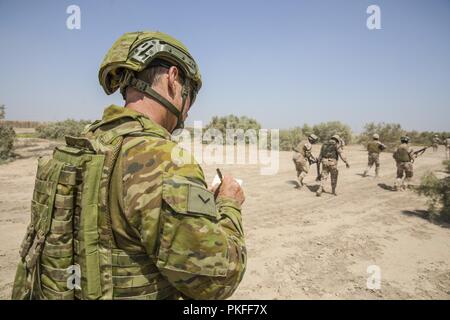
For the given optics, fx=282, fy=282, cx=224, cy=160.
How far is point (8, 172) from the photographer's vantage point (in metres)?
10.8

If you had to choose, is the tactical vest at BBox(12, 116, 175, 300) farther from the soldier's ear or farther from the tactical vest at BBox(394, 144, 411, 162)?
the tactical vest at BBox(394, 144, 411, 162)

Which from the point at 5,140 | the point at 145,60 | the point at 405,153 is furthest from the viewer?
the point at 5,140

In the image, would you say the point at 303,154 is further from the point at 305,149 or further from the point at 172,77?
the point at 172,77

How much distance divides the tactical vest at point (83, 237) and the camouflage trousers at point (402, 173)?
1057 centimetres

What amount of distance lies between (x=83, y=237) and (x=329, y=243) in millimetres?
4891

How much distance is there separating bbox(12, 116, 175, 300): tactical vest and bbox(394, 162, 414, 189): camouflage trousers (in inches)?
416

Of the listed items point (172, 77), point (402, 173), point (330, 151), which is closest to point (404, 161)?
point (402, 173)

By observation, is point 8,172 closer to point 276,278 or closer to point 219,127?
point 276,278

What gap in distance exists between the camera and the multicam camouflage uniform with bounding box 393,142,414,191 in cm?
952

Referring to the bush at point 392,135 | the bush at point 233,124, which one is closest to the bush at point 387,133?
the bush at point 392,135

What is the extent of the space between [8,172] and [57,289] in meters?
12.1

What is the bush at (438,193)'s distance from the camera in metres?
6.72

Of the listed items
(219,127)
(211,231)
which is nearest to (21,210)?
(211,231)

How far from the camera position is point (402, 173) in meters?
9.93
